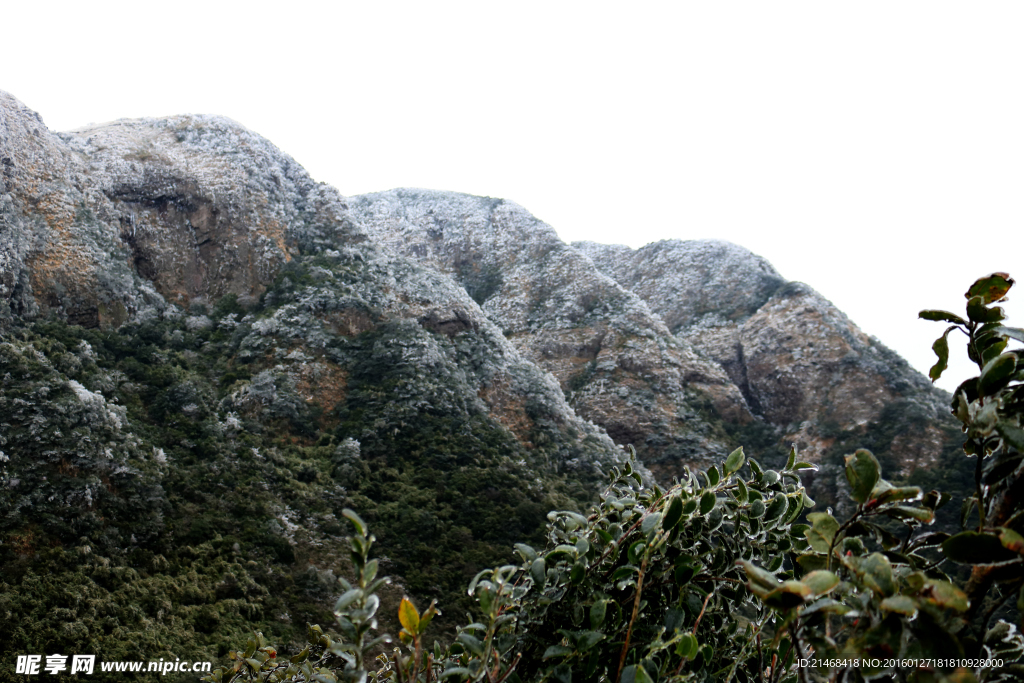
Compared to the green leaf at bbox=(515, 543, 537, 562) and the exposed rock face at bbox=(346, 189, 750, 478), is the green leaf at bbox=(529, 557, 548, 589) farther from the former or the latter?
the exposed rock face at bbox=(346, 189, 750, 478)

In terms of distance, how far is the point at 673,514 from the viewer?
3.65 feet

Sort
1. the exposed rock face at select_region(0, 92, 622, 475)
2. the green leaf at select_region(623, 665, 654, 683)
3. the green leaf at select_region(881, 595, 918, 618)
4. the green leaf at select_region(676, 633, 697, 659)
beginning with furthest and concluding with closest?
1. the exposed rock face at select_region(0, 92, 622, 475)
2. the green leaf at select_region(676, 633, 697, 659)
3. the green leaf at select_region(623, 665, 654, 683)
4. the green leaf at select_region(881, 595, 918, 618)

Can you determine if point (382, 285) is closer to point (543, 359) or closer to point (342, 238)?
point (342, 238)

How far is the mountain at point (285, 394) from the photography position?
27.4 feet

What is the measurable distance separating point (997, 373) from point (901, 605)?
18.5 inches

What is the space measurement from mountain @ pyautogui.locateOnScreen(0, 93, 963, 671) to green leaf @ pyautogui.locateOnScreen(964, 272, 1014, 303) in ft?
28.7

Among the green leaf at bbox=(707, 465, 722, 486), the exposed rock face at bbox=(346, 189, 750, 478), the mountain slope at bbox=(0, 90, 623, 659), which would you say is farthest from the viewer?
the exposed rock face at bbox=(346, 189, 750, 478)

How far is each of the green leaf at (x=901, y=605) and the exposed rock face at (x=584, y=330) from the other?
18.0 metres

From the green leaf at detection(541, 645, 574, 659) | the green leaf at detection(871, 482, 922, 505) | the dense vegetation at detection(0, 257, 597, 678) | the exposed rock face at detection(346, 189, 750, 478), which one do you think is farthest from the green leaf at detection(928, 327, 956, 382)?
the exposed rock face at detection(346, 189, 750, 478)

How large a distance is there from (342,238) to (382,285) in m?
3.37

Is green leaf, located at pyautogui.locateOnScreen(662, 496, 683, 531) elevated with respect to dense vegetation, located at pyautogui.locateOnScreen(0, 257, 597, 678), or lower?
elevated

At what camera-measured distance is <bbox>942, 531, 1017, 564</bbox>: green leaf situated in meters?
0.67

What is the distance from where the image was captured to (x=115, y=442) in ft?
32.6

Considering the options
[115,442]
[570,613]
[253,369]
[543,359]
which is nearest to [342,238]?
[253,369]
